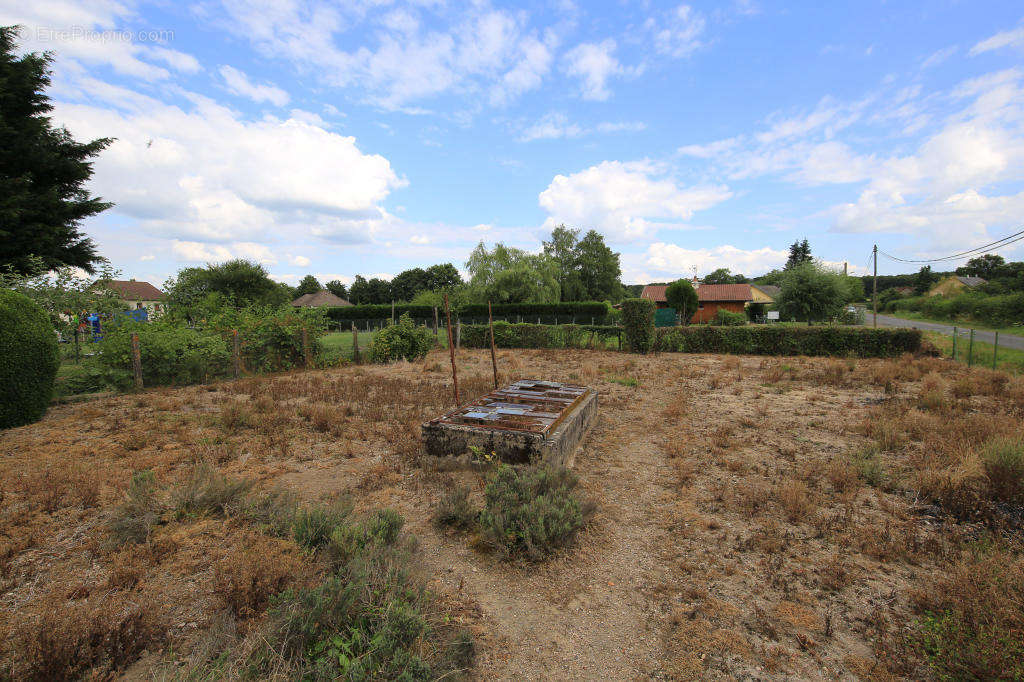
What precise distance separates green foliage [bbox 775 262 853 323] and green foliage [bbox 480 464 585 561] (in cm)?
3290

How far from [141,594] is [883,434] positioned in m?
8.95

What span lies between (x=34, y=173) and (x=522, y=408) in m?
21.0

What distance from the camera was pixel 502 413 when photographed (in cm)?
624

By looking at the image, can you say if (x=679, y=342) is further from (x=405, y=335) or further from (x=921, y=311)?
(x=921, y=311)

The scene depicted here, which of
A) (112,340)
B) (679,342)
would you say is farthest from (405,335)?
(679,342)

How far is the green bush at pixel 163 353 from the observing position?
393 inches

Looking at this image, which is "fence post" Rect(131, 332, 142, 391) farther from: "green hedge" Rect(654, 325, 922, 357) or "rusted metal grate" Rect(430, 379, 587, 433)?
"green hedge" Rect(654, 325, 922, 357)

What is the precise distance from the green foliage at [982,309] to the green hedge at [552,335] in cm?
3120

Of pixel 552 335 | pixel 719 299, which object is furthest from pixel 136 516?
pixel 719 299

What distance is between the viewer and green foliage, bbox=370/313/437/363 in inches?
585

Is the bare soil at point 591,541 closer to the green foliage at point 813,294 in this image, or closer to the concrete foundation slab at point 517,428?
the concrete foundation slab at point 517,428

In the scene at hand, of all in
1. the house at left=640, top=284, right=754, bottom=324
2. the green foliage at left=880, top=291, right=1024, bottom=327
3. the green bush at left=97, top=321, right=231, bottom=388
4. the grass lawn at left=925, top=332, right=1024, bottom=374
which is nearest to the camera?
the green bush at left=97, top=321, right=231, bottom=388

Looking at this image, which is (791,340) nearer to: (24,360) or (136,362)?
(136,362)

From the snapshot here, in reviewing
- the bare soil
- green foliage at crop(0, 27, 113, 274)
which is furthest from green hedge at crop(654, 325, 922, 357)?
green foliage at crop(0, 27, 113, 274)
